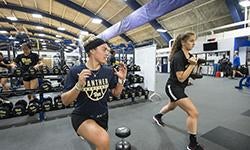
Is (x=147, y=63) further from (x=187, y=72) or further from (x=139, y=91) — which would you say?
(x=187, y=72)

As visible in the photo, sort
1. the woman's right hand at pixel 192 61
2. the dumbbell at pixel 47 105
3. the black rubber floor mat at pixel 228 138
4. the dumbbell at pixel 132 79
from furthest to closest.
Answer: the dumbbell at pixel 132 79
the dumbbell at pixel 47 105
the black rubber floor mat at pixel 228 138
the woman's right hand at pixel 192 61

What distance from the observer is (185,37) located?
2.02 metres

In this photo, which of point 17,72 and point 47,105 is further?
point 47,105

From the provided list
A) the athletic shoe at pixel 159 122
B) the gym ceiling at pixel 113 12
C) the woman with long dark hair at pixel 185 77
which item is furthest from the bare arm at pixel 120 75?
the gym ceiling at pixel 113 12

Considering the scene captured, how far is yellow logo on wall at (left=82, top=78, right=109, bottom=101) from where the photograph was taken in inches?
54.1

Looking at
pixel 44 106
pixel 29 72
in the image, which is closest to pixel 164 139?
pixel 44 106

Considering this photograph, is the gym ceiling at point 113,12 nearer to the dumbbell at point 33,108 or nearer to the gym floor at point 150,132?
the dumbbell at point 33,108

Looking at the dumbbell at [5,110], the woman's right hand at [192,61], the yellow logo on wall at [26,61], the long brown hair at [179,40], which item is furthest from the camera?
the yellow logo on wall at [26,61]

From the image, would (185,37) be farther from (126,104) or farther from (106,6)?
(106,6)

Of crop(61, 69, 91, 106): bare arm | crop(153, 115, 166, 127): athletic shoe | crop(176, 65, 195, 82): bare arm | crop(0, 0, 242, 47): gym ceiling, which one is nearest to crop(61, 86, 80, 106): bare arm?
crop(61, 69, 91, 106): bare arm

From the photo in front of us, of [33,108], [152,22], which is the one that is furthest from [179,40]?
[152,22]

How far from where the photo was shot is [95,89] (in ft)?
4.61

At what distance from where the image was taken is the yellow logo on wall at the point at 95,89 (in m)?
1.37

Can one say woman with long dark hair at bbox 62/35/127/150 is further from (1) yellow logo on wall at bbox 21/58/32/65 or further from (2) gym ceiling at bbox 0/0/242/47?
(2) gym ceiling at bbox 0/0/242/47
